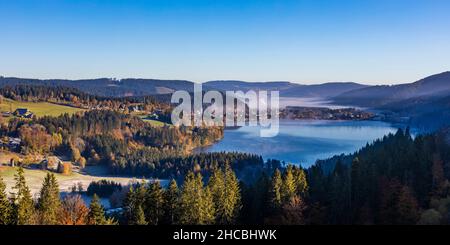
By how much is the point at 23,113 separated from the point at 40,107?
13.2 metres

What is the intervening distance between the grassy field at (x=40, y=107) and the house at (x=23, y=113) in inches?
74.1

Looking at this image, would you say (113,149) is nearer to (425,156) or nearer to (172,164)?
(172,164)

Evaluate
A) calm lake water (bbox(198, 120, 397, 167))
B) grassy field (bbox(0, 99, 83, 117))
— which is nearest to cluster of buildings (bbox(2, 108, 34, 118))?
grassy field (bbox(0, 99, 83, 117))

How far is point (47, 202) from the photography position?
78.8 feet

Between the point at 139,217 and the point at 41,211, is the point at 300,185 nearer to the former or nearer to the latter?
the point at 139,217

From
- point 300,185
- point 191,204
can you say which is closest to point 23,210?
point 191,204

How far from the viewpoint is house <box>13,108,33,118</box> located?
118569 millimetres

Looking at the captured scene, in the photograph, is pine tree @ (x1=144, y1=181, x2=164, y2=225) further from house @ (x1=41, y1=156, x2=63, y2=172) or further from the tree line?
house @ (x1=41, y1=156, x2=63, y2=172)

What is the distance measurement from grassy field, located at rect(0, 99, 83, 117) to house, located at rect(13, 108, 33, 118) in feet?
6.17

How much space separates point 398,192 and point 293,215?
7.81 m

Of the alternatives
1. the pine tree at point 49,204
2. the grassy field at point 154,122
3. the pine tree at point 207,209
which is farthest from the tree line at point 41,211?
the grassy field at point 154,122

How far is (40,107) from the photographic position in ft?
437
